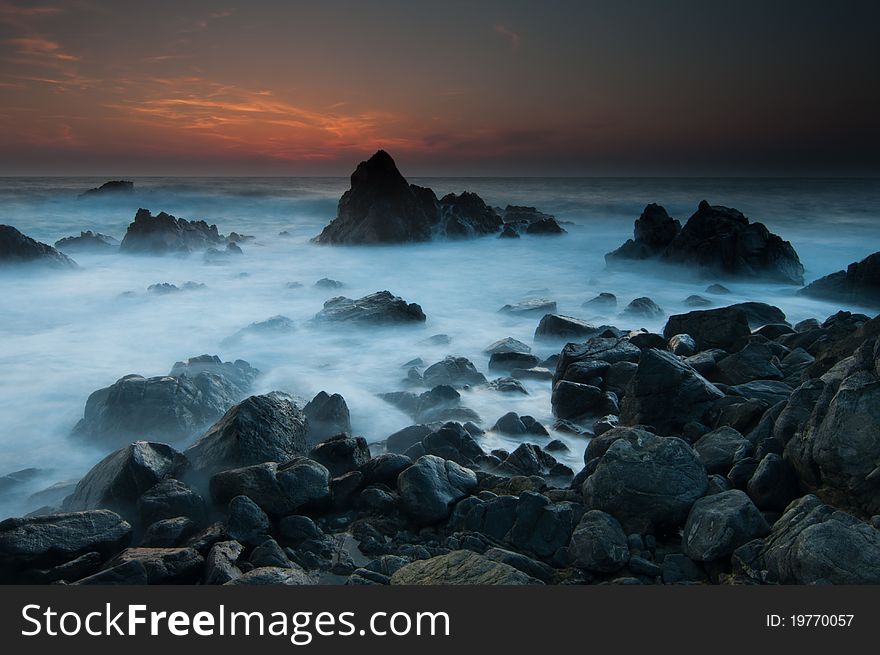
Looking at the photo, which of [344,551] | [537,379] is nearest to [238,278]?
[537,379]

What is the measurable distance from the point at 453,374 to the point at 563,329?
3.54 metres

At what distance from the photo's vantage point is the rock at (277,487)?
5148 mm

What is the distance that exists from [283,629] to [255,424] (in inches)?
127

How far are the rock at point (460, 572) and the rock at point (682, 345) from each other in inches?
266

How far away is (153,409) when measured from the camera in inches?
296

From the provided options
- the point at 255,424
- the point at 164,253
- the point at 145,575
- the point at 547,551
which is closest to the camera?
the point at 145,575

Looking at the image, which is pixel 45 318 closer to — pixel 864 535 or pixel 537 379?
pixel 537 379

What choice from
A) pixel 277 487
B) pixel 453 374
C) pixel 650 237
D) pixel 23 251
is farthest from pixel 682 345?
pixel 23 251

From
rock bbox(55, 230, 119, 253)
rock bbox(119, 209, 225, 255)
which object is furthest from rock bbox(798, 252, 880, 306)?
rock bbox(55, 230, 119, 253)

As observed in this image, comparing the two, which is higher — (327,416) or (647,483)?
(647,483)

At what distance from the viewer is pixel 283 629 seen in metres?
3.19

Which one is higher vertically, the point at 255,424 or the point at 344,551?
the point at 255,424

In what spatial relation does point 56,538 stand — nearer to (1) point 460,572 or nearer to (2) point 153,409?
(1) point 460,572

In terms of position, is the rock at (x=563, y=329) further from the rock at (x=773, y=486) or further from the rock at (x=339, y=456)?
the rock at (x=773, y=486)
